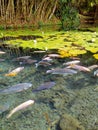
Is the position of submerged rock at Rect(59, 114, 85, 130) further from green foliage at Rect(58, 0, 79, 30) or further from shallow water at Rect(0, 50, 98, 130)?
green foliage at Rect(58, 0, 79, 30)

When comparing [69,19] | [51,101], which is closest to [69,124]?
[51,101]

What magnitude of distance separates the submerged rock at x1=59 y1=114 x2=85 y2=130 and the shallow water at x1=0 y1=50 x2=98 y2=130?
0.18ft

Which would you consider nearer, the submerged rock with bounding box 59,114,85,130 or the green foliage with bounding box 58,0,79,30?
the submerged rock with bounding box 59,114,85,130

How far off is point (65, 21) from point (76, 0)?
2950 millimetres

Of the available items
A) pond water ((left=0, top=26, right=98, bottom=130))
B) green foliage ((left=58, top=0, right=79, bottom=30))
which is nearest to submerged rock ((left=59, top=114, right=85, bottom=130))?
pond water ((left=0, top=26, right=98, bottom=130))

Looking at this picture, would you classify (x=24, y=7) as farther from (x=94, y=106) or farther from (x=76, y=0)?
(x=94, y=106)

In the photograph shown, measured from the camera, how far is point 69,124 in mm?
2963

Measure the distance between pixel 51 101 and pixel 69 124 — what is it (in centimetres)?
72

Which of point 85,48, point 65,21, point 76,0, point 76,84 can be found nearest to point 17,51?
point 85,48

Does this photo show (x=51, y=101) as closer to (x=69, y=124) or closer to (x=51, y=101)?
(x=51, y=101)

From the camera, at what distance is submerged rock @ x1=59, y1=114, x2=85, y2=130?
2.92 m

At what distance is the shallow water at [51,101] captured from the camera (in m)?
3.11

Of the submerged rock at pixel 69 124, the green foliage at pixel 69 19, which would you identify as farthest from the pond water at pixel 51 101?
the green foliage at pixel 69 19

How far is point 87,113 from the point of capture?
332 centimetres
